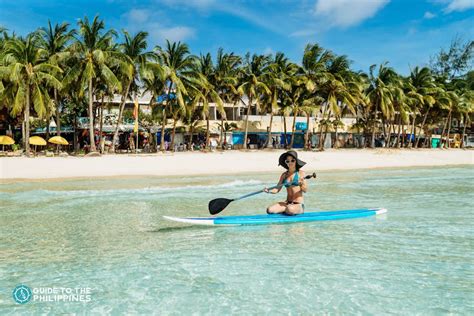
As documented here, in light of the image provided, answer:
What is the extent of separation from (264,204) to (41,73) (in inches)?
680

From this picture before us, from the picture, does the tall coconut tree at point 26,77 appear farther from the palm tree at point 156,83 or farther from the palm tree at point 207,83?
the palm tree at point 207,83

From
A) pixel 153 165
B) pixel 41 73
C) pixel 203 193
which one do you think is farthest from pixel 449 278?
pixel 41 73

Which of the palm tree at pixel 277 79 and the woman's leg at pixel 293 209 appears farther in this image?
the palm tree at pixel 277 79

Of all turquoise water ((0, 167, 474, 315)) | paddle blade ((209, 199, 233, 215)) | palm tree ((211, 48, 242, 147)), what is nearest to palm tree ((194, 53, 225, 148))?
palm tree ((211, 48, 242, 147))

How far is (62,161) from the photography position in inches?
824

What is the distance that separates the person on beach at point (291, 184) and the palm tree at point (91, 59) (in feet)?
59.2

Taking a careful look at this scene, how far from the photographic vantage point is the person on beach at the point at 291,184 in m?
7.77

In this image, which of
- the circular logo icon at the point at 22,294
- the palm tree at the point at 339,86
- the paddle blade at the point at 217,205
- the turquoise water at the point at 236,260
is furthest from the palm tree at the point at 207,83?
the circular logo icon at the point at 22,294

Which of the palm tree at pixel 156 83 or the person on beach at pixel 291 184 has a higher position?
the palm tree at pixel 156 83

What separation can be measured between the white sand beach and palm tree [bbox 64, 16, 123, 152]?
3874 mm

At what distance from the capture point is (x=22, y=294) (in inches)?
197

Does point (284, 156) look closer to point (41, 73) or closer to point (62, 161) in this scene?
point (62, 161)

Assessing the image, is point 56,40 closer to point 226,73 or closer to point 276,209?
point 226,73

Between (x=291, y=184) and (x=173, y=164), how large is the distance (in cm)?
1478
